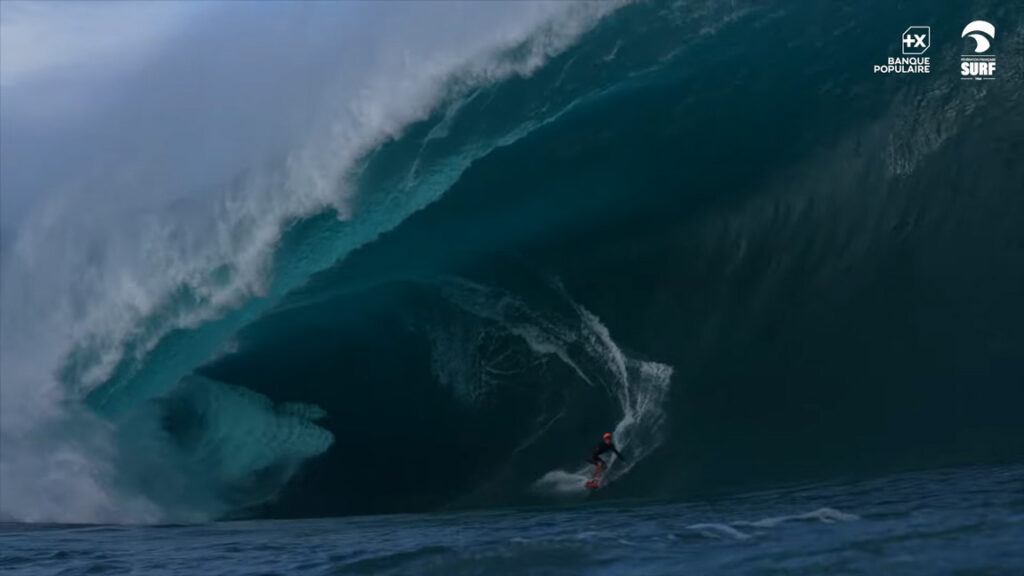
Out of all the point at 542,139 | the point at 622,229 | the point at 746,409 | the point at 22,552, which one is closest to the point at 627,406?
the point at 746,409

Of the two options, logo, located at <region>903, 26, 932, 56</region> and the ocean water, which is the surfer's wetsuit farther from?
logo, located at <region>903, 26, 932, 56</region>

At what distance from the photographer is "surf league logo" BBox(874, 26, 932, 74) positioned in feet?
48.0

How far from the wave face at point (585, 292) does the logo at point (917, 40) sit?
0.46ft

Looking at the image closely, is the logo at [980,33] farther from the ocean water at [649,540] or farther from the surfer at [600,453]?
the surfer at [600,453]

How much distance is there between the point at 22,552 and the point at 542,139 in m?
7.20

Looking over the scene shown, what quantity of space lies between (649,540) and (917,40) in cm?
761

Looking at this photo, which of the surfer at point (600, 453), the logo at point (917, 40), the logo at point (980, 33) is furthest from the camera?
the logo at point (917, 40)

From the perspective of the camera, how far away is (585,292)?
1452 cm

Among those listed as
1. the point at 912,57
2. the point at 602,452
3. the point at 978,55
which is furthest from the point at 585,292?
A: the point at 978,55

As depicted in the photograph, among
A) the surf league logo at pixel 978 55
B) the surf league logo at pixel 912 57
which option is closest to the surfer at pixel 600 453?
the surf league logo at pixel 912 57

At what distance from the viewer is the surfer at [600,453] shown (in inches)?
506

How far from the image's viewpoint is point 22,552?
1205cm

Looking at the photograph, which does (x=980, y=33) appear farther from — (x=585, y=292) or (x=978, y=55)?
(x=585, y=292)

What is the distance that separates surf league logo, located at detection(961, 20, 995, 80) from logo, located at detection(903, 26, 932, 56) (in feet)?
1.25
